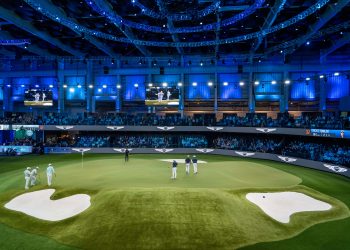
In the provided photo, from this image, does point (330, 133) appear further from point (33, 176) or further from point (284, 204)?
point (33, 176)

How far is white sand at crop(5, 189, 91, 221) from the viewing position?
18.1 metres

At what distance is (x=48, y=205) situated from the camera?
19641 millimetres

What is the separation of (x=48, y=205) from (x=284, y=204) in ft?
53.0

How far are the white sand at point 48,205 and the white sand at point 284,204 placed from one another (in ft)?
38.2

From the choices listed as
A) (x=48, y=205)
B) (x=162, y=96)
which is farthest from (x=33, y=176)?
(x=162, y=96)

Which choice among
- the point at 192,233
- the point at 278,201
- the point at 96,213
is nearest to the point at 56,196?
the point at 96,213

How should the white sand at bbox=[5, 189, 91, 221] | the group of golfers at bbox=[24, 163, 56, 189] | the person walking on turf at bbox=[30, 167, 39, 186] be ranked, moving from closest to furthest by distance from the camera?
the white sand at bbox=[5, 189, 91, 221]
the group of golfers at bbox=[24, 163, 56, 189]
the person walking on turf at bbox=[30, 167, 39, 186]

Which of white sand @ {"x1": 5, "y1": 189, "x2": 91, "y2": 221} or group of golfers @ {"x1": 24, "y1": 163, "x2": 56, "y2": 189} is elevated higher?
group of golfers @ {"x1": 24, "y1": 163, "x2": 56, "y2": 189}

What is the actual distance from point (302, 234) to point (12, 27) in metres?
44.1

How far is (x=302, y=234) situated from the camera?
1574 centimetres

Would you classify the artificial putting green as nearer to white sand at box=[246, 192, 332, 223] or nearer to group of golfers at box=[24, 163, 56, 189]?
white sand at box=[246, 192, 332, 223]

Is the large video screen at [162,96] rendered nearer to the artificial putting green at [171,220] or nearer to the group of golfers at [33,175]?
the artificial putting green at [171,220]

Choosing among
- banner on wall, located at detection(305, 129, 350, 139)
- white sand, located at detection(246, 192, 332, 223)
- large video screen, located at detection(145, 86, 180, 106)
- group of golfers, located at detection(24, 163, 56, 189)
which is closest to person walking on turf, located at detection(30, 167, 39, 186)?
group of golfers, located at detection(24, 163, 56, 189)

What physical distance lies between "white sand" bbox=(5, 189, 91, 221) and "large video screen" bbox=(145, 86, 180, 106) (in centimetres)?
Result: 2756
